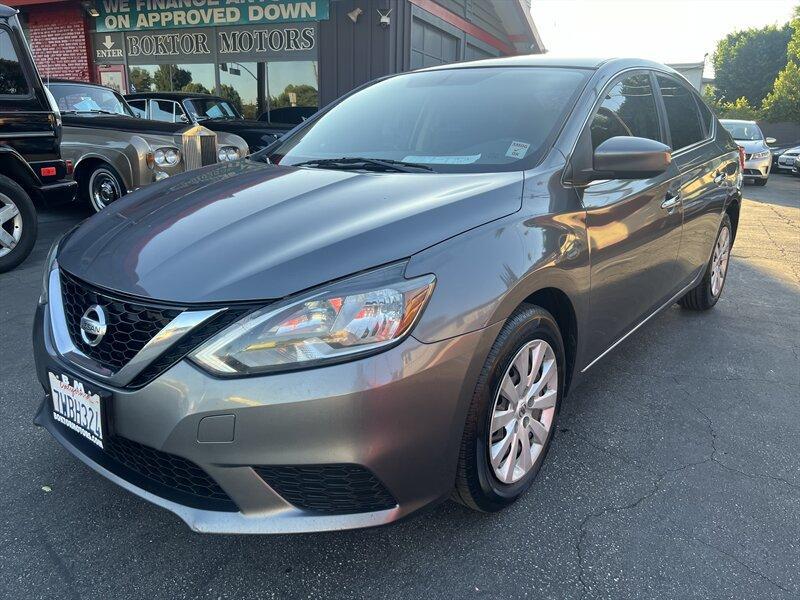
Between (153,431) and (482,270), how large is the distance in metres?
1.04

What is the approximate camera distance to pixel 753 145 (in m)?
14.9

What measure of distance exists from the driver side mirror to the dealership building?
29.4 ft

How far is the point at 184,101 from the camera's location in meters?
9.24

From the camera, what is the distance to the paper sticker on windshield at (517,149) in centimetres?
247

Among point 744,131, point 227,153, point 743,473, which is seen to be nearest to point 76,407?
point 743,473

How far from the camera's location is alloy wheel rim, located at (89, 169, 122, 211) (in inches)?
279

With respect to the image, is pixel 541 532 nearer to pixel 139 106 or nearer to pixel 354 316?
pixel 354 316

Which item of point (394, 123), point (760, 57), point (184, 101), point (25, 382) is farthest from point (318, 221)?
point (760, 57)

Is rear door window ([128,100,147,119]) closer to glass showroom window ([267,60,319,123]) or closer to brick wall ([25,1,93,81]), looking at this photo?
glass showroom window ([267,60,319,123])

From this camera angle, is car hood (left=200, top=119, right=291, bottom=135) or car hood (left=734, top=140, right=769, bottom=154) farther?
car hood (left=734, top=140, right=769, bottom=154)

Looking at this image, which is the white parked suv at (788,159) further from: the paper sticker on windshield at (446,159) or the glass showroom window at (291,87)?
the paper sticker on windshield at (446,159)

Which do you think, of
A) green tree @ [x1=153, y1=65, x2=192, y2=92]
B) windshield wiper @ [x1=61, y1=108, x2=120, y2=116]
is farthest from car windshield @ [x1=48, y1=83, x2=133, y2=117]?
green tree @ [x1=153, y1=65, x2=192, y2=92]

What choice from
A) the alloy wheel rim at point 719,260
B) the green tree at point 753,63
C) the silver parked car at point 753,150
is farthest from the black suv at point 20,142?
the green tree at point 753,63

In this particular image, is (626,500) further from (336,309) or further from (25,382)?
(25,382)
